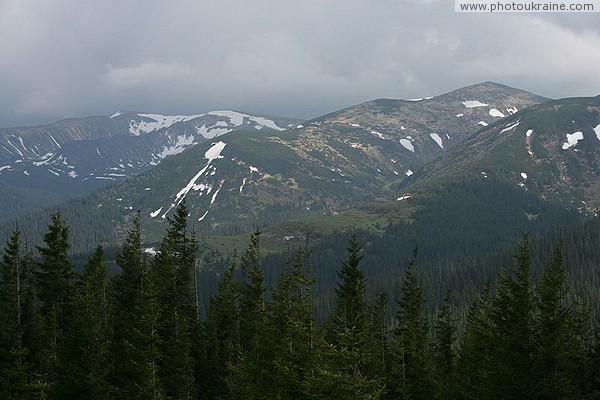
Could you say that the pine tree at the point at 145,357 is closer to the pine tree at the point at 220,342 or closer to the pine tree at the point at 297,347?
the pine tree at the point at 297,347

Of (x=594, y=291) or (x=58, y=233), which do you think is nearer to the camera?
(x=58, y=233)

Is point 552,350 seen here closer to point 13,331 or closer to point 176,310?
point 176,310

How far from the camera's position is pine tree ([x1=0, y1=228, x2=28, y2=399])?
41.2 m

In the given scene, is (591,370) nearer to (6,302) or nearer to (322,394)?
(322,394)

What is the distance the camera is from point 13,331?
1921 inches

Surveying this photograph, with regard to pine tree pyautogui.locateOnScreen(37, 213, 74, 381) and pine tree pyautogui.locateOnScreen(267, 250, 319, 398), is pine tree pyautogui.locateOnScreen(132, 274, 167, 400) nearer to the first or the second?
pine tree pyautogui.locateOnScreen(267, 250, 319, 398)

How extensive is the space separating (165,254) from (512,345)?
1284 inches

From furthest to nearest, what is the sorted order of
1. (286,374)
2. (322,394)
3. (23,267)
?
(23,267) → (286,374) → (322,394)

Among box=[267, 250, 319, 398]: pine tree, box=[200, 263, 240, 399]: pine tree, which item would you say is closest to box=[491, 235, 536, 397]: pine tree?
box=[267, 250, 319, 398]: pine tree

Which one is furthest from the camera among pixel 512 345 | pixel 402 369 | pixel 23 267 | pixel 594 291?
pixel 594 291

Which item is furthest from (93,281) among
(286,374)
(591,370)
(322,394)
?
(591,370)

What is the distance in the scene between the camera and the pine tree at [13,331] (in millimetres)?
41250

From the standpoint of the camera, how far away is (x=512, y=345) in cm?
3844

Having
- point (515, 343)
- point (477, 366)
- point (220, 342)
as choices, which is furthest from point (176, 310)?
point (515, 343)
